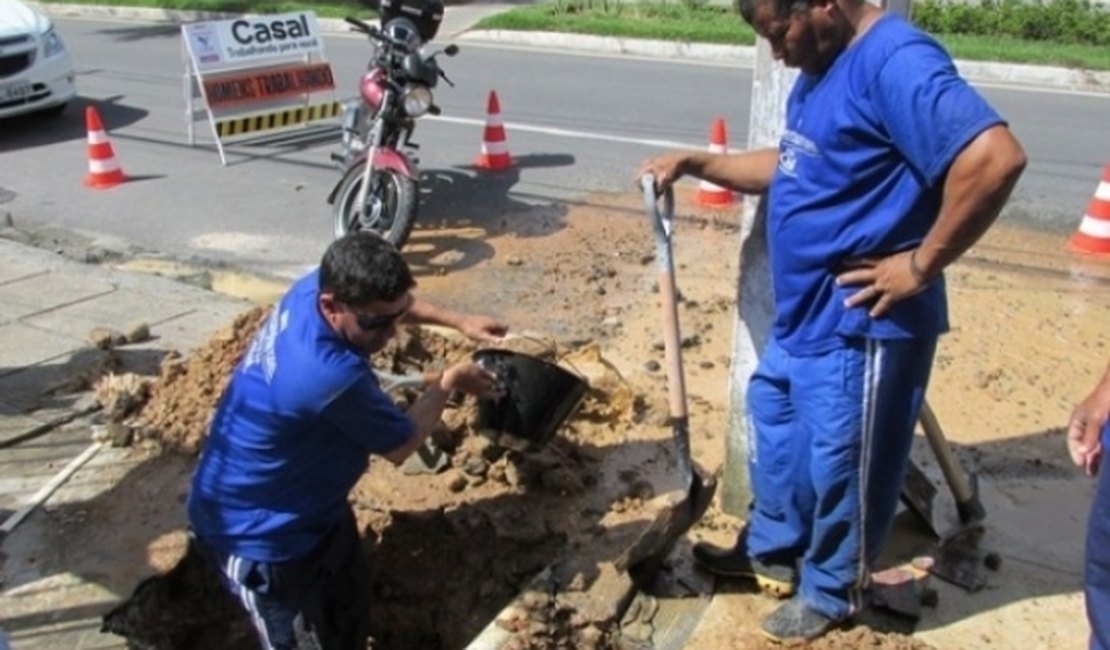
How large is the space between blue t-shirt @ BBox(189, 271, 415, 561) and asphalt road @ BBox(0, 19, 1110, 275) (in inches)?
159

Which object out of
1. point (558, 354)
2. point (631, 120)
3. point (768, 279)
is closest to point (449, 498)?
point (558, 354)

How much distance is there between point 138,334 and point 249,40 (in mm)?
5131

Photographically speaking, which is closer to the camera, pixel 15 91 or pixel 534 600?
pixel 534 600

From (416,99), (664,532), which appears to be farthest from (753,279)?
(416,99)

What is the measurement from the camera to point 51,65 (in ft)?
36.1

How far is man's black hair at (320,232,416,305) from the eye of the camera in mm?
3027

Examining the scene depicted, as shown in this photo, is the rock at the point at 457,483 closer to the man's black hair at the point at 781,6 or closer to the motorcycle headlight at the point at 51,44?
the man's black hair at the point at 781,6

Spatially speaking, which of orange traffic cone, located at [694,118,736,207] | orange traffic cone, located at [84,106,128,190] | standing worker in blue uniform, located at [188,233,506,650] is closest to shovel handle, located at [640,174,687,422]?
standing worker in blue uniform, located at [188,233,506,650]

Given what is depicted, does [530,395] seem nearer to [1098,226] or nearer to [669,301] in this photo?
[669,301]

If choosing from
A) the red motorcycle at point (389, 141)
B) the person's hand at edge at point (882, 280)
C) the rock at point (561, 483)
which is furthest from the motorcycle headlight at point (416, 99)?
the person's hand at edge at point (882, 280)

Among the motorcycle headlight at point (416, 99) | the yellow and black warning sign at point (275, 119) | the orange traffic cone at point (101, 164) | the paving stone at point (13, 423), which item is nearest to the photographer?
the paving stone at point (13, 423)

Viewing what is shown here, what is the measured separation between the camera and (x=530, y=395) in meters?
3.83

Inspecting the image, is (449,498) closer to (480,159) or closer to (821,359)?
(821,359)

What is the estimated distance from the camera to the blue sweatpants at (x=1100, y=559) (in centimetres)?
247
